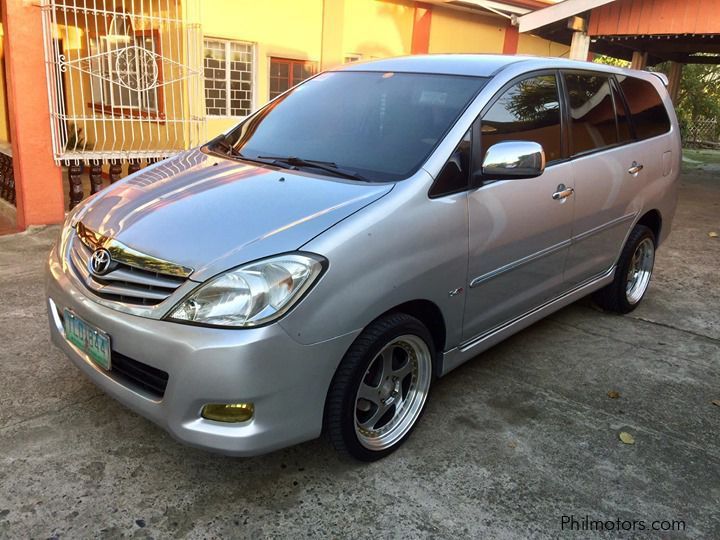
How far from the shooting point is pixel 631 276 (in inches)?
192

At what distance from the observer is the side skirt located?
124 inches

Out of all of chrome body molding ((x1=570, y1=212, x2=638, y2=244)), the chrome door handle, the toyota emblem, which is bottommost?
chrome body molding ((x1=570, y1=212, x2=638, y2=244))

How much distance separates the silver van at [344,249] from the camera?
7.46 ft

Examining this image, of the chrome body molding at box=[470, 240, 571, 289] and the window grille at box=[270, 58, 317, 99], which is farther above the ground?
the window grille at box=[270, 58, 317, 99]

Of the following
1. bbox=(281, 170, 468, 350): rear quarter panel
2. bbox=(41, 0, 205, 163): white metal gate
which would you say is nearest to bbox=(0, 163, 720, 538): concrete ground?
bbox=(281, 170, 468, 350): rear quarter panel

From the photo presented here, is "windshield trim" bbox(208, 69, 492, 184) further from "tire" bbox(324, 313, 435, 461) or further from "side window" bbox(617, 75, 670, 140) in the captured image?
"side window" bbox(617, 75, 670, 140)

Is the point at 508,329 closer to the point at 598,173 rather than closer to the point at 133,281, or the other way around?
the point at 598,173

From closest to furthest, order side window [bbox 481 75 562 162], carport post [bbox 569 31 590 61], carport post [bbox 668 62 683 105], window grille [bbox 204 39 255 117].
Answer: side window [bbox 481 75 562 162], window grille [bbox 204 39 255 117], carport post [bbox 569 31 590 61], carport post [bbox 668 62 683 105]

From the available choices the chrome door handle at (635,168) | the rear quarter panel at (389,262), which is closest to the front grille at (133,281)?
the rear quarter panel at (389,262)

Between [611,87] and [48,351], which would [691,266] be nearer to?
[611,87]

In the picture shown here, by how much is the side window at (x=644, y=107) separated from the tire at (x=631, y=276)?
73 cm

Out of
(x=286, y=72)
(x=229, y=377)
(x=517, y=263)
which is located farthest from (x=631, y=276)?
(x=286, y=72)

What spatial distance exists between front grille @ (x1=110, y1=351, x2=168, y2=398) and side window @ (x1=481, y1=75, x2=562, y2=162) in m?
1.85

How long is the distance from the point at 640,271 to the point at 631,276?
179mm
